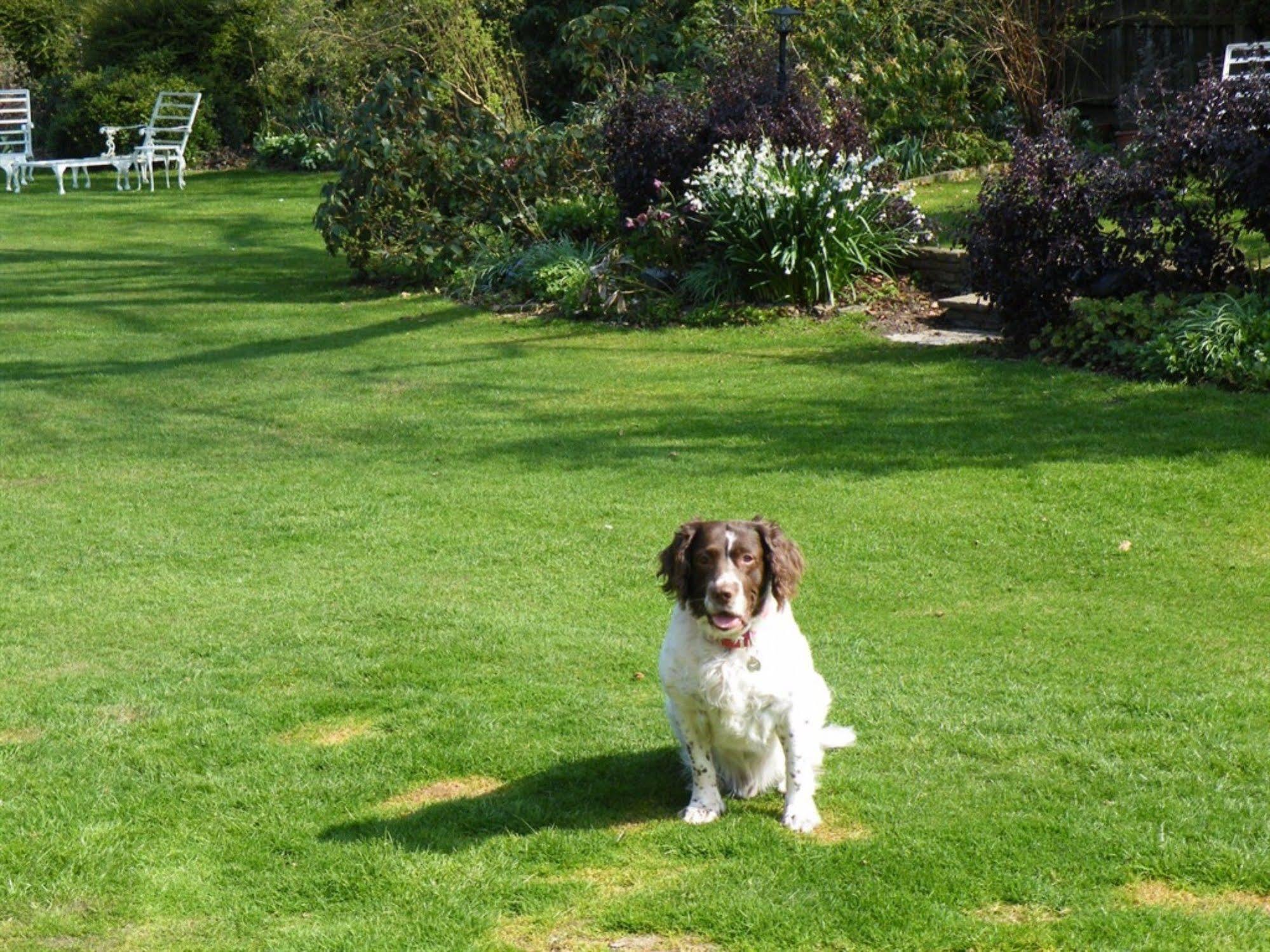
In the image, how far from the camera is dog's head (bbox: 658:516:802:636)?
4.06m

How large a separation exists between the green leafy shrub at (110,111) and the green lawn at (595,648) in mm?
15962

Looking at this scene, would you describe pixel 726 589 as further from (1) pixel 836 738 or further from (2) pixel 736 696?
(1) pixel 836 738

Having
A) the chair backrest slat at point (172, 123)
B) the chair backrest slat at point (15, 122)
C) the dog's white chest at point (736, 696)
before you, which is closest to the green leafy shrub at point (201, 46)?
the chair backrest slat at point (172, 123)

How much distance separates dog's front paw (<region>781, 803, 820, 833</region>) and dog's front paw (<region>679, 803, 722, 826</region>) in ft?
0.63

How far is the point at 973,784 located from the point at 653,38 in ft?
57.3

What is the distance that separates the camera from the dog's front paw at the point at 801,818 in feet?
14.2

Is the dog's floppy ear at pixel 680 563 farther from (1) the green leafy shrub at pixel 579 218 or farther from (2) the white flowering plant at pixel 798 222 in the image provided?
(1) the green leafy shrub at pixel 579 218

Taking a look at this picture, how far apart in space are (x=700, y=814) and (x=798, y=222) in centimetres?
892

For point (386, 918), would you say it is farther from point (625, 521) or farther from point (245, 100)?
point (245, 100)

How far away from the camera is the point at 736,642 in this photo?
4156 millimetres

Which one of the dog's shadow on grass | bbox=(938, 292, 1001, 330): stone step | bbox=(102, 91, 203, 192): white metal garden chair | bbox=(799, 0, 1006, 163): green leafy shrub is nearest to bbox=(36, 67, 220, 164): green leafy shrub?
bbox=(102, 91, 203, 192): white metal garden chair

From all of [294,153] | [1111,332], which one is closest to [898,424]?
[1111,332]

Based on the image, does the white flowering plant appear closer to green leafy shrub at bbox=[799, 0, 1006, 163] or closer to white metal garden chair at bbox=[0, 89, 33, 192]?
green leafy shrub at bbox=[799, 0, 1006, 163]

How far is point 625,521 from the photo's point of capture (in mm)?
7855
